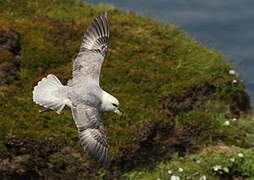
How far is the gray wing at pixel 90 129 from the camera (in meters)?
8.15

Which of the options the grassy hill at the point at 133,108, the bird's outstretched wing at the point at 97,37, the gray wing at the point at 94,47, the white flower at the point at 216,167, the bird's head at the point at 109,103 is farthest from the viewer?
the white flower at the point at 216,167

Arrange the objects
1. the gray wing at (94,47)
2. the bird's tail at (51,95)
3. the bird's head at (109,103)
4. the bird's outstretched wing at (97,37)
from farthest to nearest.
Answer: the bird's outstretched wing at (97,37), the gray wing at (94,47), the bird's tail at (51,95), the bird's head at (109,103)

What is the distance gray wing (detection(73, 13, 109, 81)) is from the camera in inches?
369

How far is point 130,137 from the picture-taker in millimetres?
12711

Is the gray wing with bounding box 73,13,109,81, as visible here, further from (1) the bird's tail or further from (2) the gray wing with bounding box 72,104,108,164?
(2) the gray wing with bounding box 72,104,108,164

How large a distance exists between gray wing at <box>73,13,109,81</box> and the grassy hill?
3.01 meters

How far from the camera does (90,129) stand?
823 cm

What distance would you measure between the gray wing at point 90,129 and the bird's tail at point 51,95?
24 cm

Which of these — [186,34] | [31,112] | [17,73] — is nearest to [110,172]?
[31,112]

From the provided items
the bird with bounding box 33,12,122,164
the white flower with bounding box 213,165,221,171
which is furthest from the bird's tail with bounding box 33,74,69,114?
the white flower with bounding box 213,165,221,171

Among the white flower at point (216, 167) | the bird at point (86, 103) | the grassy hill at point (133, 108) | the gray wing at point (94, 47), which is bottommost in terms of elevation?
the white flower at point (216, 167)

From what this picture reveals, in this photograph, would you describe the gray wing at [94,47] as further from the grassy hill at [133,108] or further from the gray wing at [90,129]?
the grassy hill at [133,108]

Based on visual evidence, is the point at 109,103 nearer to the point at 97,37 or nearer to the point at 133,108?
the point at 97,37

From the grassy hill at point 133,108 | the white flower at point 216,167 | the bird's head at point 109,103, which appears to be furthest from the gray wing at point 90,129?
the white flower at point 216,167
